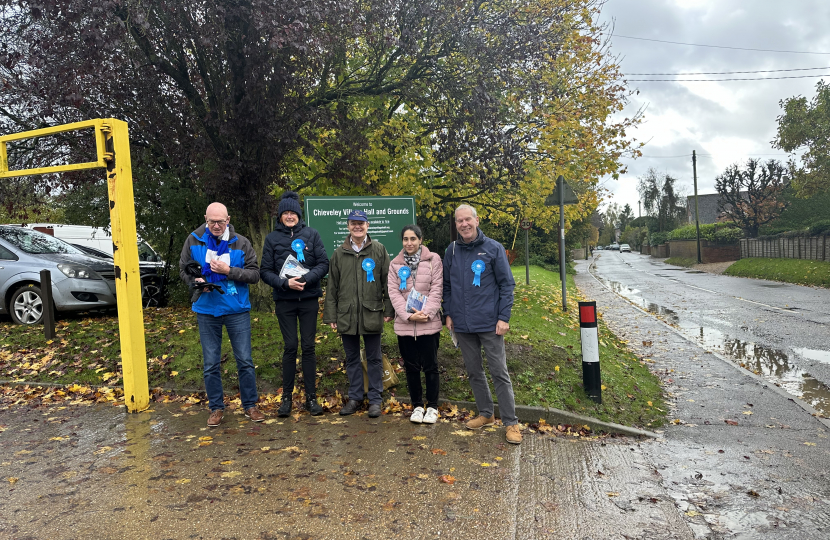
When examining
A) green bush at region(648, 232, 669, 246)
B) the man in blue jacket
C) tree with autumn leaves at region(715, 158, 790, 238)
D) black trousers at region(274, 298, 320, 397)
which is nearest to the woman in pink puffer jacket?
the man in blue jacket

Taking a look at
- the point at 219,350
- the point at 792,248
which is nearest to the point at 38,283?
the point at 219,350

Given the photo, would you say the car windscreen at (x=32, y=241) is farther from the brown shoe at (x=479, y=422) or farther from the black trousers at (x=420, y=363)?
the brown shoe at (x=479, y=422)

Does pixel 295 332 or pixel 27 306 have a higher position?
pixel 27 306

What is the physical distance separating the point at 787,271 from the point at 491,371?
970 inches

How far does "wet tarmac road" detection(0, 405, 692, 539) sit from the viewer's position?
326 cm

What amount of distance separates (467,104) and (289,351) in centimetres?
532

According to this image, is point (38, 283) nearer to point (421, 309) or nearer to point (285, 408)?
point (285, 408)

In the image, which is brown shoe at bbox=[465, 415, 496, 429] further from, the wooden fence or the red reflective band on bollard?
the wooden fence

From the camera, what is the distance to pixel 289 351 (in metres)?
5.50

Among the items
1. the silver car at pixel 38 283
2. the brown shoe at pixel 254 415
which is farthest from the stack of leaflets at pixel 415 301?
the silver car at pixel 38 283

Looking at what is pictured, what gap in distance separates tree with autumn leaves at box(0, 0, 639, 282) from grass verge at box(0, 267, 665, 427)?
2617 millimetres

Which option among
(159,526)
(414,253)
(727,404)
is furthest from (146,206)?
(727,404)

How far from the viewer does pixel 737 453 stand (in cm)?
469

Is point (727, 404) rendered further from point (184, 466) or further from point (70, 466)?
point (70, 466)
